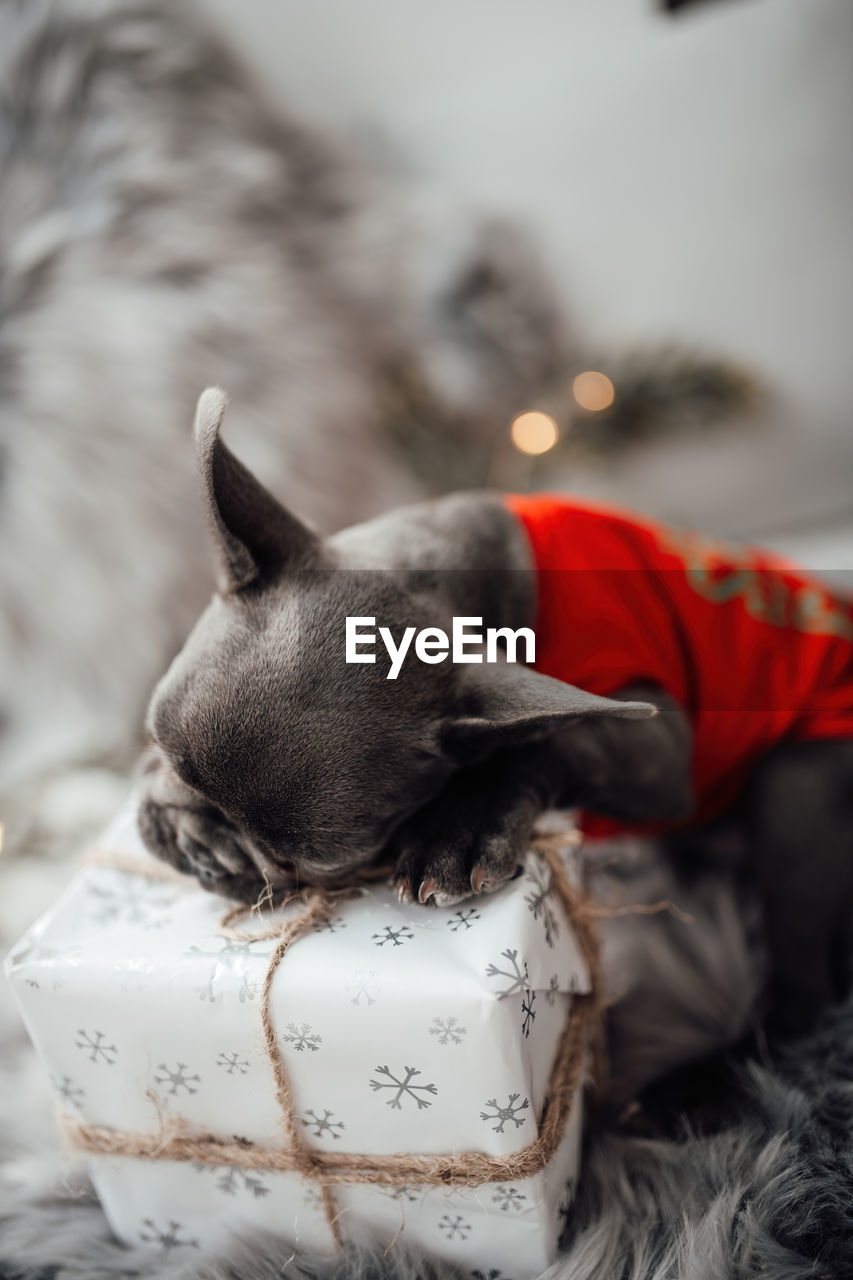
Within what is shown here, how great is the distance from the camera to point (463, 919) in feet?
2.06

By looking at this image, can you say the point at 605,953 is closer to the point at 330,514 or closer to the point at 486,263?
the point at 330,514

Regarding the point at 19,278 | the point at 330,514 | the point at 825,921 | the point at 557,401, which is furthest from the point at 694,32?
the point at 825,921

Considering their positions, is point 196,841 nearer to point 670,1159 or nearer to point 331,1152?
point 331,1152

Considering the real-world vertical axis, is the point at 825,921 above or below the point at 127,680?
below

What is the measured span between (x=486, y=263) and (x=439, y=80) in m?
0.24

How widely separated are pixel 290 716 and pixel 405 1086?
0.27m

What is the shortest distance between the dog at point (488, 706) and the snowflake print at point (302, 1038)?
0.11 meters

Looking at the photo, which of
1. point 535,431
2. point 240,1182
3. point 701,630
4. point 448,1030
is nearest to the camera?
point 448,1030

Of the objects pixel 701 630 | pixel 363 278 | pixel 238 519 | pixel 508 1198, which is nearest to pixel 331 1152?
pixel 508 1198

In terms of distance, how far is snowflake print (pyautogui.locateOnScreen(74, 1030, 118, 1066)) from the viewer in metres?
0.65

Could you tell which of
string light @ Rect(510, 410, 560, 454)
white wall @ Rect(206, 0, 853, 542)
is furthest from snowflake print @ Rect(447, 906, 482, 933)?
white wall @ Rect(206, 0, 853, 542)

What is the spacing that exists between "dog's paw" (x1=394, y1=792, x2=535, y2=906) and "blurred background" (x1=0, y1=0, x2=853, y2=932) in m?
0.59

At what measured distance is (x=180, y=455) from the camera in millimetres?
1197

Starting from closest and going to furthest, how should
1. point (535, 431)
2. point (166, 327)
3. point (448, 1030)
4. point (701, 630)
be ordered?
point (448, 1030)
point (701, 630)
point (166, 327)
point (535, 431)
